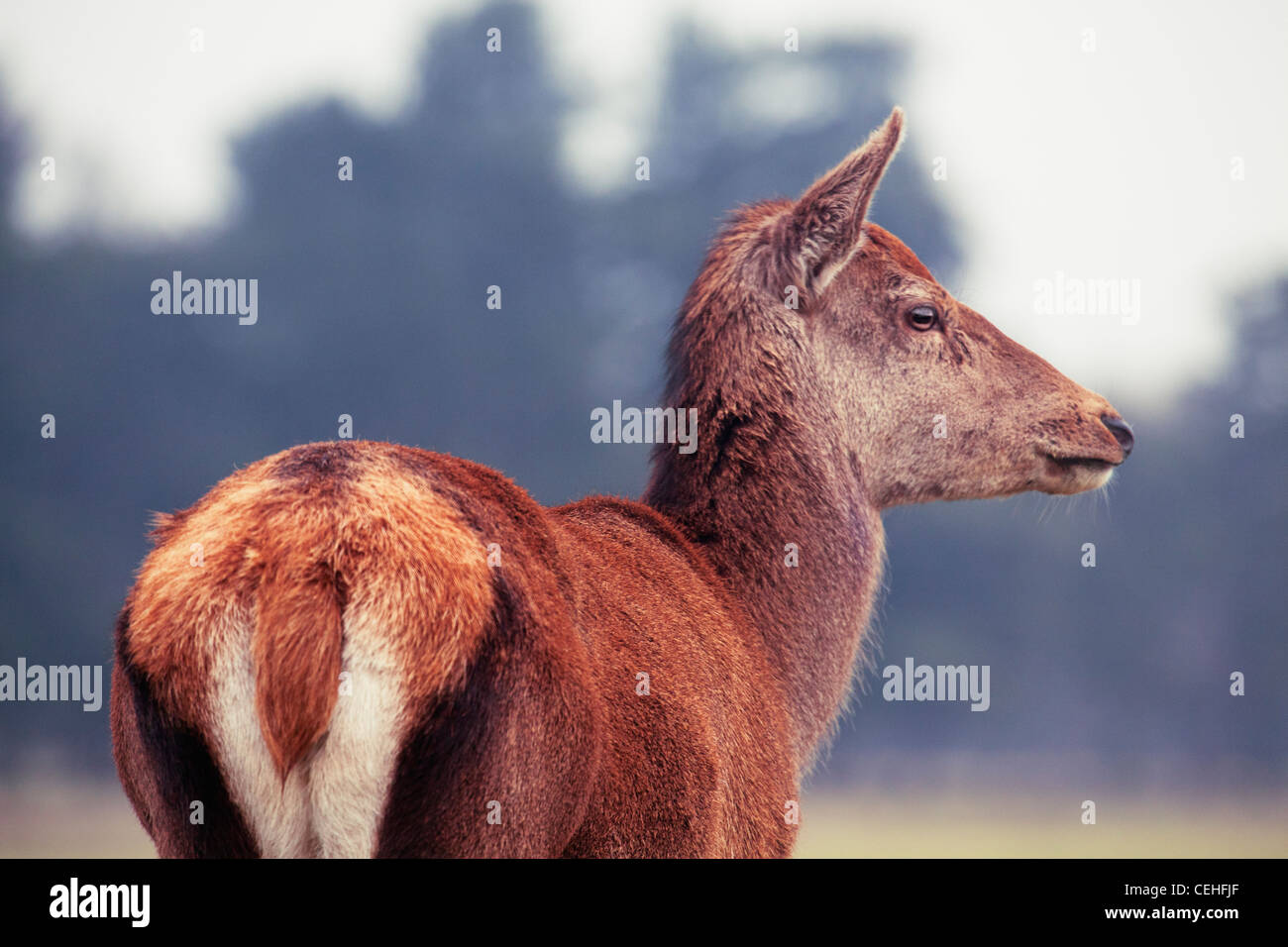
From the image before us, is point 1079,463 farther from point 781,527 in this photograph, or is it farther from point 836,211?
point 836,211

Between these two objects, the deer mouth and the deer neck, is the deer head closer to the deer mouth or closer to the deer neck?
the deer mouth

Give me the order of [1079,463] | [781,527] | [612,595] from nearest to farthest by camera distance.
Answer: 1. [612,595]
2. [781,527]
3. [1079,463]

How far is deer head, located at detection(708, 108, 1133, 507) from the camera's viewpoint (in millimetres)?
5594

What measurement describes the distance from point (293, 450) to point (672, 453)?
255 centimetres

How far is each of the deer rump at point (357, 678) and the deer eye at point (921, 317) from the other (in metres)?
2.90

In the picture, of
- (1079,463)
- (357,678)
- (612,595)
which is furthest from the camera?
(1079,463)

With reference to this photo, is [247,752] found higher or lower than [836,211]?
lower

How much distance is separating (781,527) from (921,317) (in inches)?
51.6

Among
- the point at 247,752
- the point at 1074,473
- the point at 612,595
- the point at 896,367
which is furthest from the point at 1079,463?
the point at 247,752

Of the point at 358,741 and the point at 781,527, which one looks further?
the point at 781,527

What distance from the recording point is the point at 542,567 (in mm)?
3629

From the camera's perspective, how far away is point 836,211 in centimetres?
553

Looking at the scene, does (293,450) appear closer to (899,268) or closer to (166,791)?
(166,791)
